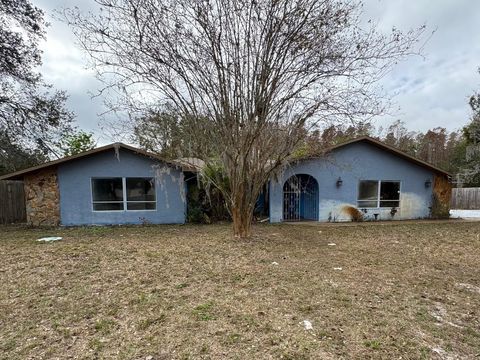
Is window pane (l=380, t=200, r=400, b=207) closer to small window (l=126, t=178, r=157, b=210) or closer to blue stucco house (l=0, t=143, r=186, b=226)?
blue stucco house (l=0, t=143, r=186, b=226)

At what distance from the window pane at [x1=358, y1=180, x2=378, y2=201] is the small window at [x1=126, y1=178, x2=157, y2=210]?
9.12 m

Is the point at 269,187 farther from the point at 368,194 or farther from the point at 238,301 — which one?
the point at 238,301

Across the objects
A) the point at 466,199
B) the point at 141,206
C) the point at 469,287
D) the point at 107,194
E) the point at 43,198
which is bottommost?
the point at 466,199

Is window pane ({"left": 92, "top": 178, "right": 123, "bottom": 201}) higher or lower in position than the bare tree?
lower

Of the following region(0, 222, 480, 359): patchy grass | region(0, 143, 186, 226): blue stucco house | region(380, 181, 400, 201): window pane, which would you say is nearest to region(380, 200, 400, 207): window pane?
region(380, 181, 400, 201): window pane

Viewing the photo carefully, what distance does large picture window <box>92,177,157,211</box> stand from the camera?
35.9ft

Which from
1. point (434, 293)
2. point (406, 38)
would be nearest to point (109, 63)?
point (406, 38)

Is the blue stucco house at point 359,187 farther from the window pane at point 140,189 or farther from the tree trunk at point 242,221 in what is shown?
the window pane at point 140,189

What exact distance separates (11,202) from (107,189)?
4986 mm

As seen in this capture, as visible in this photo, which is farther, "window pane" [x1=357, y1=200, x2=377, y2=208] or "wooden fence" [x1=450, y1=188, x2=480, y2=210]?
"wooden fence" [x1=450, y1=188, x2=480, y2=210]

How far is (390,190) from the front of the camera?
12719mm

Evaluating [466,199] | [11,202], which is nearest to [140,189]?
[11,202]

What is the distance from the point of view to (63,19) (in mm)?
6445

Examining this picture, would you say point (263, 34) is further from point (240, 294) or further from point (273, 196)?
point (273, 196)
